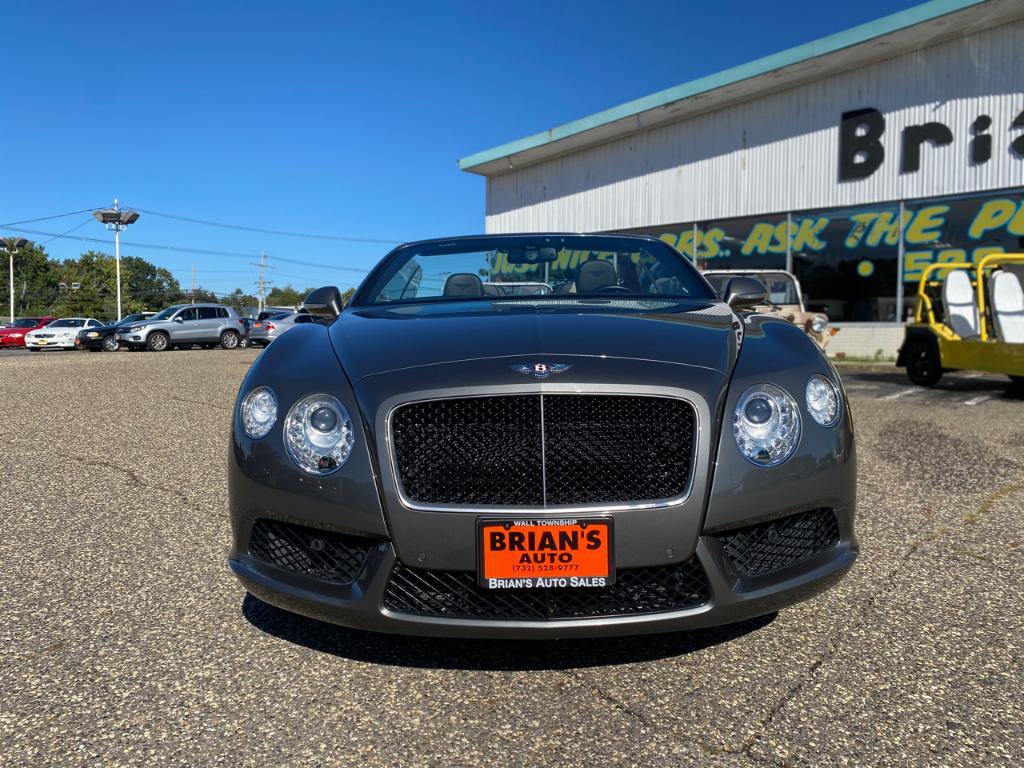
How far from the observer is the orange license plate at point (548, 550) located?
191 cm

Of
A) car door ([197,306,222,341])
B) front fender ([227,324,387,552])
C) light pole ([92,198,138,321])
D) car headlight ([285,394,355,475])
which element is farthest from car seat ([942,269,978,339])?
light pole ([92,198,138,321])

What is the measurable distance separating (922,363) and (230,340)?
23058 millimetres

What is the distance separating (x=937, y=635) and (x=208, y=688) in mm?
2274

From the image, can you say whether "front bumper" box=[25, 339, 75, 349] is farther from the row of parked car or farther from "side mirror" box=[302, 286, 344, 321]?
"side mirror" box=[302, 286, 344, 321]

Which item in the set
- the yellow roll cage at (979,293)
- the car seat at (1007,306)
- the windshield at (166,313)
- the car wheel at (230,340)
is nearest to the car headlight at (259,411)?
the car seat at (1007,306)

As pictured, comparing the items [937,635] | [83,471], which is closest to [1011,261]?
[937,635]

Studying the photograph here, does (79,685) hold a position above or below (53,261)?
below

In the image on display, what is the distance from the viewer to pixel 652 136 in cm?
1975

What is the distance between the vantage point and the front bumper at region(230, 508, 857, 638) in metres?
1.93

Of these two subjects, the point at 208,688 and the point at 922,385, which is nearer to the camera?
the point at 208,688

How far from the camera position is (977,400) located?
29.1 feet

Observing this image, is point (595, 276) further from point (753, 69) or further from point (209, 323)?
point (209, 323)

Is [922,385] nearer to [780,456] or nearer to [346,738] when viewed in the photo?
[780,456]

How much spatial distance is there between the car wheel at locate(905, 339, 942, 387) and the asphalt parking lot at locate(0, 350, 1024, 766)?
745 cm
